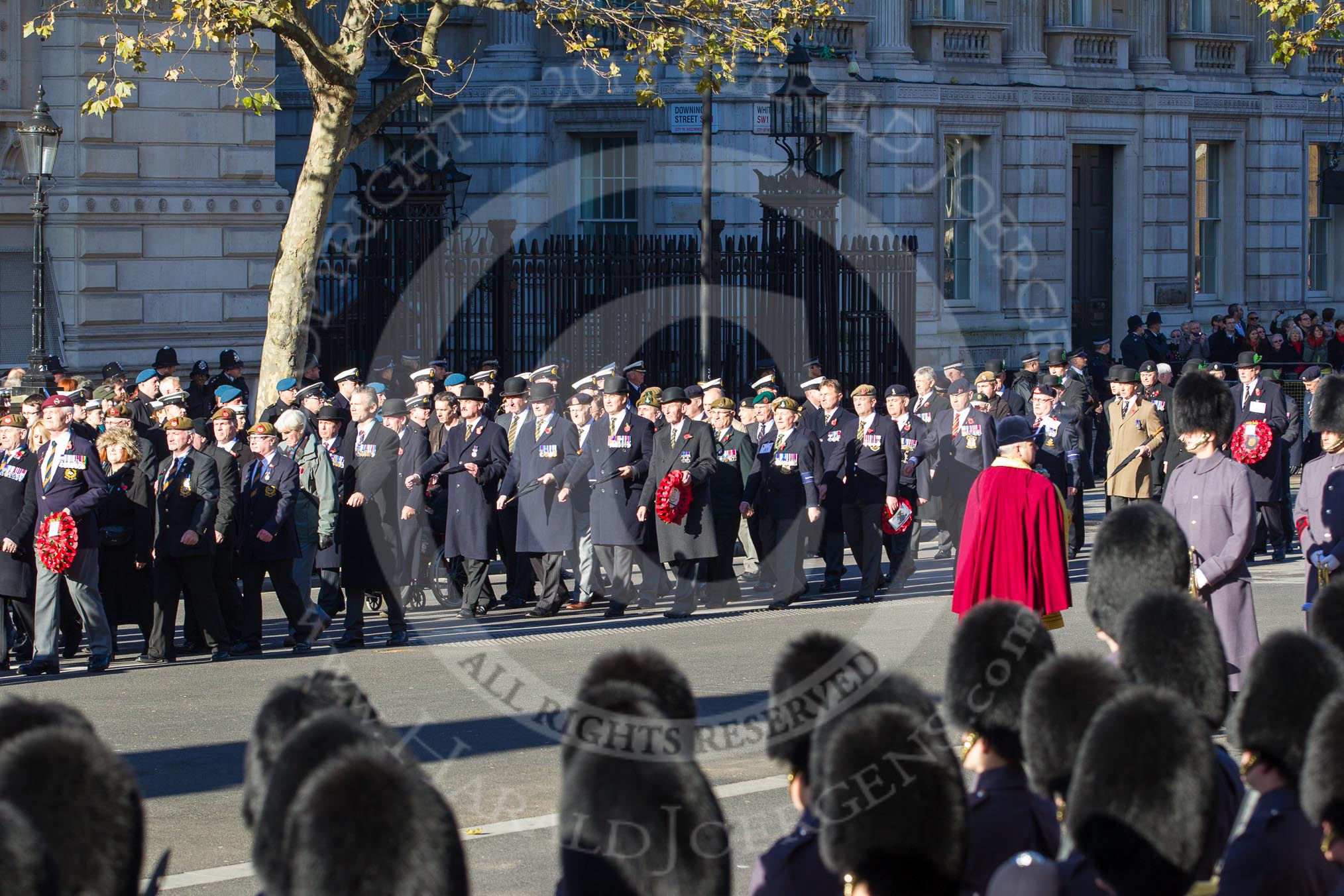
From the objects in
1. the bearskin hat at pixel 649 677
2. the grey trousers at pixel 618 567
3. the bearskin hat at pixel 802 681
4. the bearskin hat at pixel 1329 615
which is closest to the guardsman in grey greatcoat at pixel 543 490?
the grey trousers at pixel 618 567

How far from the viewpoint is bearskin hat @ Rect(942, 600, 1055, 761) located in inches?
218

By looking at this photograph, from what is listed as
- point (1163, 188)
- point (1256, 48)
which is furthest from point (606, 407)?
point (1256, 48)

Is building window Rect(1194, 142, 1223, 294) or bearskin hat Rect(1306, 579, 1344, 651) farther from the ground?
building window Rect(1194, 142, 1223, 294)

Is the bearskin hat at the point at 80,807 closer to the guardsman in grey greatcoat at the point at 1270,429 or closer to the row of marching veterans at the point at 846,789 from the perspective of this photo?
the row of marching veterans at the point at 846,789

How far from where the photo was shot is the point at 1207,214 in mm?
32844

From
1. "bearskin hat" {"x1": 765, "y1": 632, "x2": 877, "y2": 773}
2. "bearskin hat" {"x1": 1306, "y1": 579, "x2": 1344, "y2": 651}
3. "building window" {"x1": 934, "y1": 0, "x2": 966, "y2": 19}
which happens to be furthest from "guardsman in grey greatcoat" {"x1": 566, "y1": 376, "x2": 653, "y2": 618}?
"building window" {"x1": 934, "y1": 0, "x2": 966, "y2": 19}

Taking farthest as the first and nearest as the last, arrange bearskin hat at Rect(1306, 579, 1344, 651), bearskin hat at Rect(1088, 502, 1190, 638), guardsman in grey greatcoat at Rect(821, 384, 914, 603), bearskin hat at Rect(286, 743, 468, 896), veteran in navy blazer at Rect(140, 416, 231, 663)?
guardsman in grey greatcoat at Rect(821, 384, 914, 603) → veteran in navy blazer at Rect(140, 416, 231, 663) → bearskin hat at Rect(1088, 502, 1190, 638) → bearskin hat at Rect(1306, 579, 1344, 651) → bearskin hat at Rect(286, 743, 468, 896)

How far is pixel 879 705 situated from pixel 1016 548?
4.64 metres

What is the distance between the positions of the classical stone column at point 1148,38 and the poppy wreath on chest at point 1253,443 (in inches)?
668

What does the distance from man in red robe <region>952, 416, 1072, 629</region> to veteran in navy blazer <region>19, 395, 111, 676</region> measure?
5.48m

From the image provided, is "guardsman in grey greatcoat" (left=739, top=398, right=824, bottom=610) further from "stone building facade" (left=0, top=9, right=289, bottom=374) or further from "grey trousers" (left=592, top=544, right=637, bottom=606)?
"stone building facade" (left=0, top=9, right=289, bottom=374)

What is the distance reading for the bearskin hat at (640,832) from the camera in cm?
405

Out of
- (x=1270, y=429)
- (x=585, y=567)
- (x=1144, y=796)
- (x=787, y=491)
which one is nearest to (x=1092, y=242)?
(x=1270, y=429)

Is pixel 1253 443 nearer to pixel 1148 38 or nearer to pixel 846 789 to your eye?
pixel 846 789
